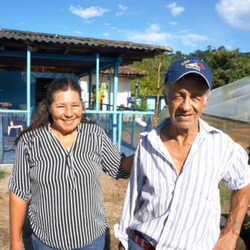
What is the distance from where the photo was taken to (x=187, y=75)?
1288 mm

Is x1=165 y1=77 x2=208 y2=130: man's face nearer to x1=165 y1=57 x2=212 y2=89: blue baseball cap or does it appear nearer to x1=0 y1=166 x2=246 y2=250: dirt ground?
x1=165 y1=57 x2=212 y2=89: blue baseball cap

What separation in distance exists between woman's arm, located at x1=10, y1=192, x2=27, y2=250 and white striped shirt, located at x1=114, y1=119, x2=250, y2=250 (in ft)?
2.74

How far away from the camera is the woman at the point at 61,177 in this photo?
156cm

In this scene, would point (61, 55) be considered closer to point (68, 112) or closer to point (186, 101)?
point (68, 112)

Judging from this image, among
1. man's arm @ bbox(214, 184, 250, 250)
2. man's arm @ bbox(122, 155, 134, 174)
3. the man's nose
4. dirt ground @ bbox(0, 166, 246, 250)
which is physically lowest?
dirt ground @ bbox(0, 166, 246, 250)

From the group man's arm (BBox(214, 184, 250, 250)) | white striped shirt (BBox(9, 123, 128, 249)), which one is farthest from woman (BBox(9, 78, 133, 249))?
man's arm (BBox(214, 184, 250, 250))

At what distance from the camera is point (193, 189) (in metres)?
1.25

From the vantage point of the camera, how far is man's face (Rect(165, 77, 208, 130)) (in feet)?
4.26

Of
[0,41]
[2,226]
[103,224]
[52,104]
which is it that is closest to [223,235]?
[103,224]

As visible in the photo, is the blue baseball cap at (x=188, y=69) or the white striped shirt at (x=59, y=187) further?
the white striped shirt at (x=59, y=187)

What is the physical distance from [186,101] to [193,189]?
444 mm

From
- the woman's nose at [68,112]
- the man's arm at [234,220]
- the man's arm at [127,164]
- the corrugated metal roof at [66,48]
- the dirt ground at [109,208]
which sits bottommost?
the dirt ground at [109,208]

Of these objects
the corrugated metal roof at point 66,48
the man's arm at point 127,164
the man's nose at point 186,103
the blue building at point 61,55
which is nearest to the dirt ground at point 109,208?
the blue building at point 61,55

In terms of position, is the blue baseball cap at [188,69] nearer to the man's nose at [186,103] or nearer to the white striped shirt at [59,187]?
the man's nose at [186,103]
